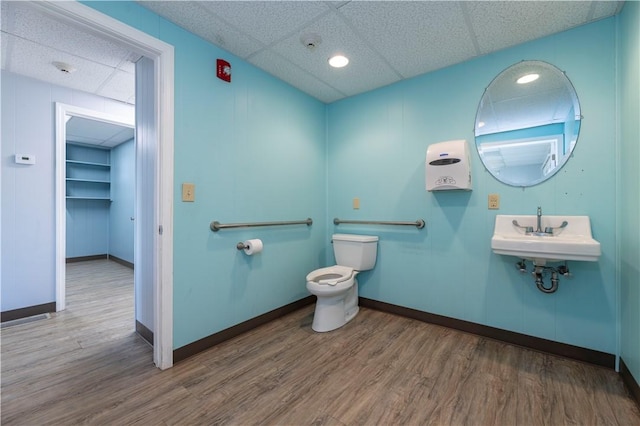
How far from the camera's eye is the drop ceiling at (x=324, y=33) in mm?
1516

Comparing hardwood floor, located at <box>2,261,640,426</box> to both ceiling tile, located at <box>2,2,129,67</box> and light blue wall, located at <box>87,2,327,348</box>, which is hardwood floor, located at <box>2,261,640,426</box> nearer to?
light blue wall, located at <box>87,2,327,348</box>

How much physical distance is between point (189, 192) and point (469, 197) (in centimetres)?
206

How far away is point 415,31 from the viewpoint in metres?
1.71

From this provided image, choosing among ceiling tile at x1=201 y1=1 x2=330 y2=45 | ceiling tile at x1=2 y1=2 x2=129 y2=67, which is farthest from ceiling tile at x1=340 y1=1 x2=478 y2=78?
ceiling tile at x1=2 y1=2 x2=129 y2=67

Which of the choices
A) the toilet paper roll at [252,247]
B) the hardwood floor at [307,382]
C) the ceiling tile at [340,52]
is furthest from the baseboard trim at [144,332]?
the ceiling tile at [340,52]

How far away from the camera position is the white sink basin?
1.45 meters

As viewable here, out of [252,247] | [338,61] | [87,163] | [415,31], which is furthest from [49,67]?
[87,163]

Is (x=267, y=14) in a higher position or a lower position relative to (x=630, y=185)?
higher

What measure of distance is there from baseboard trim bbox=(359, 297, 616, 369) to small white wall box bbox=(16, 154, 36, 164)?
3480 millimetres

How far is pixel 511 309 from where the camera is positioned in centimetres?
189

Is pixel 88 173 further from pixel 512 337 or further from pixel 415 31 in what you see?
pixel 512 337

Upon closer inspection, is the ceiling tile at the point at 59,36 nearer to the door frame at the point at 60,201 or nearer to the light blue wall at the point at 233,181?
the light blue wall at the point at 233,181

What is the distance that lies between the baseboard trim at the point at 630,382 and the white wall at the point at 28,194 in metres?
4.28

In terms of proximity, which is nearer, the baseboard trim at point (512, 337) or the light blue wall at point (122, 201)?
the baseboard trim at point (512, 337)
